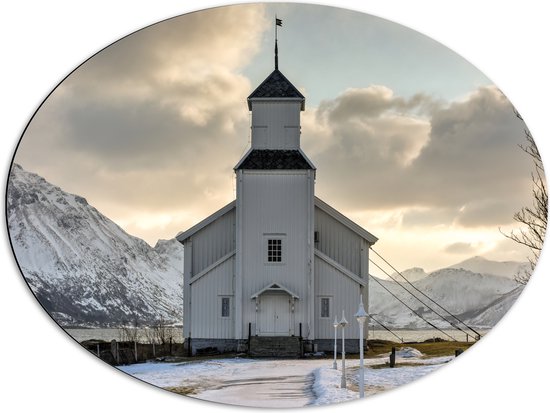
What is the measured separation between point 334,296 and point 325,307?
138mm

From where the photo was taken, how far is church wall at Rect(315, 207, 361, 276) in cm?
877

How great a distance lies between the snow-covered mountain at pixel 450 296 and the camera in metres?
8.62

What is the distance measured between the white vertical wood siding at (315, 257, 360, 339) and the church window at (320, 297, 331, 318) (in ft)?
0.10

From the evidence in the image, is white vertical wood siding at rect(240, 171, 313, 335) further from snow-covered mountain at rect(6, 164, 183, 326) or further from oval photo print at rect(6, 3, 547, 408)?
snow-covered mountain at rect(6, 164, 183, 326)

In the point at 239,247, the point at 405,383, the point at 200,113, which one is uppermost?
the point at 200,113

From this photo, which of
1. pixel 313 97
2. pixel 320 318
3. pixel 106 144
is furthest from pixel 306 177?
pixel 106 144

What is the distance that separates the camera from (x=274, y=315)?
30.0ft

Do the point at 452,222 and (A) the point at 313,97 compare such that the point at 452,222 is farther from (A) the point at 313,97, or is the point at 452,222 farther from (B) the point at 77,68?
(B) the point at 77,68

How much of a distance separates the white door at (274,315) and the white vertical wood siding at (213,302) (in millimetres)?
295

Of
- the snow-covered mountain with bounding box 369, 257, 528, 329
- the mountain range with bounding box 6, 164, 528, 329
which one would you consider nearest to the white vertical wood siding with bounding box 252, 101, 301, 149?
the mountain range with bounding box 6, 164, 528, 329

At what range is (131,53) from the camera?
8.88m

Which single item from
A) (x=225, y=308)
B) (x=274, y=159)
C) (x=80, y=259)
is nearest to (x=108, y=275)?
(x=80, y=259)

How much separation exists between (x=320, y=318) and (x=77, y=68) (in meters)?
3.24

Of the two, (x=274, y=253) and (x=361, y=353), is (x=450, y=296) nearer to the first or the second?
(x=361, y=353)
